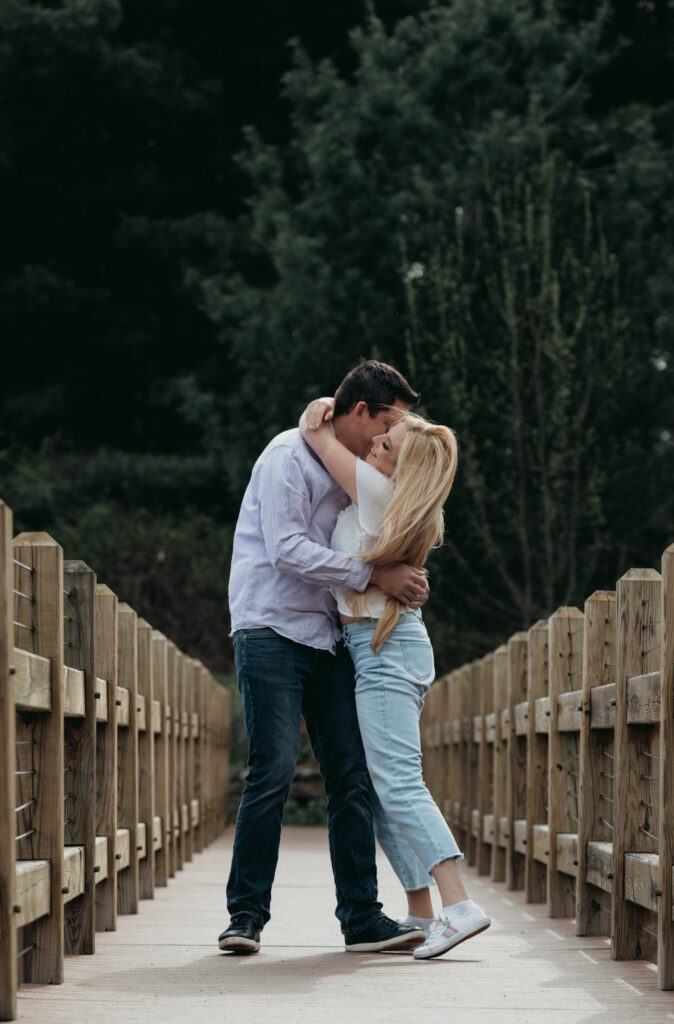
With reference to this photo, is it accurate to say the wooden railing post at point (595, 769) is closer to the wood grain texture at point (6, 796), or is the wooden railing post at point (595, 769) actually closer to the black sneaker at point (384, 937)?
the black sneaker at point (384, 937)

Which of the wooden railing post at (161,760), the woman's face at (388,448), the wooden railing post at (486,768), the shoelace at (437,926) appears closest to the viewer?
the shoelace at (437,926)

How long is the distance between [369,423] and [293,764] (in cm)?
107

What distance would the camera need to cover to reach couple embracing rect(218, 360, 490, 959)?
4.67 m

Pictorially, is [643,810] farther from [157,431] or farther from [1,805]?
[157,431]

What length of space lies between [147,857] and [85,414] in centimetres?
2049

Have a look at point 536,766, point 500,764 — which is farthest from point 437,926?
point 500,764

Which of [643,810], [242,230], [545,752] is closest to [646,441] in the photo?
[242,230]

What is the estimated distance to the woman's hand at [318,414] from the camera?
4.84m

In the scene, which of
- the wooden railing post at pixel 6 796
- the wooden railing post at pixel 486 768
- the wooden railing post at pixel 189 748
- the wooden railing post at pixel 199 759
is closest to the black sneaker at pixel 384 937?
the wooden railing post at pixel 6 796

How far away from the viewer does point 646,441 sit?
19.0 m

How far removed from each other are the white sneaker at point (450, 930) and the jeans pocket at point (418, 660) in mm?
711

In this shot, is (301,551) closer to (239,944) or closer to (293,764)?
(293,764)

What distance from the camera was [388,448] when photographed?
479cm

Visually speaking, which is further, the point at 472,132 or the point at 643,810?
the point at 472,132
